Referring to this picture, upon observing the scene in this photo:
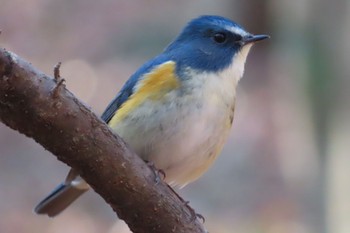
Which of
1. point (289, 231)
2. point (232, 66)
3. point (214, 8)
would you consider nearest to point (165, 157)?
point (232, 66)

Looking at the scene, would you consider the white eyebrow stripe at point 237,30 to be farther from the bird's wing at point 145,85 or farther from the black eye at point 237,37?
the bird's wing at point 145,85

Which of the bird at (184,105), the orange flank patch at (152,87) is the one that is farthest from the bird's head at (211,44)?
the orange flank patch at (152,87)

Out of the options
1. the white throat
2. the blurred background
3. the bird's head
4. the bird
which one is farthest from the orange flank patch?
the blurred background

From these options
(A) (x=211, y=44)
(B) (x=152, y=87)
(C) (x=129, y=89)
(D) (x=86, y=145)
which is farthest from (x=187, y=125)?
(D) (x=86, y=145)

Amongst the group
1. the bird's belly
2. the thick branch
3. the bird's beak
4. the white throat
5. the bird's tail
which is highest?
the bird's beak

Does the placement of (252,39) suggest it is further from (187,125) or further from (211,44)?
(187,125)

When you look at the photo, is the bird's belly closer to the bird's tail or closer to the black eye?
the black eye
